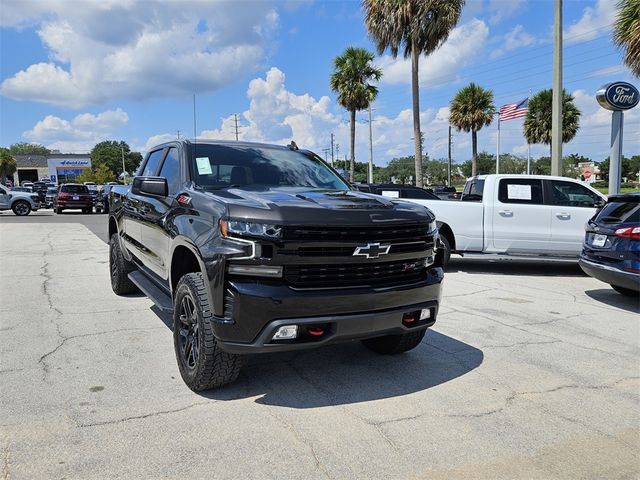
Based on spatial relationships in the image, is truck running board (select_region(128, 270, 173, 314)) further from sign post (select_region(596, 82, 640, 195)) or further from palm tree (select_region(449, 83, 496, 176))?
palm tree (select_region(449, 83, 496, 176))

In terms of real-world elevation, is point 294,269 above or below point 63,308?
above

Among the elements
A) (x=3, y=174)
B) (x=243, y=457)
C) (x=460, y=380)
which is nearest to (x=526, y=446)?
(x=460, y=380)

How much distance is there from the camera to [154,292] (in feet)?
15.5

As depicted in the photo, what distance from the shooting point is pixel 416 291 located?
3.66 metres

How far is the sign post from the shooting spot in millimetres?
10867

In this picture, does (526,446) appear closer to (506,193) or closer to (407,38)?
(506,193)

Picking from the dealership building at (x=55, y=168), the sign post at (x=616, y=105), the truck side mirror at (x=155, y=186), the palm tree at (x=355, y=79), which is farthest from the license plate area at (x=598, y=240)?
the dealership building at (x=55, y=168)

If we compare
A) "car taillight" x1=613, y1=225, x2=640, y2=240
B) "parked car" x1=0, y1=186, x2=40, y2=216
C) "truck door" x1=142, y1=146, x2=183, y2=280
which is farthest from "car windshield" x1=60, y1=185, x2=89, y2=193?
Result: "car taillight" x1=613, y1=225, x2=640, y2=240

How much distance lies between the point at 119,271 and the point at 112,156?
126586mm

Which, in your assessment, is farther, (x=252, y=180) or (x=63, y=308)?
(x=63, y=308)

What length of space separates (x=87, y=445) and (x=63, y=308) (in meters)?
3.76

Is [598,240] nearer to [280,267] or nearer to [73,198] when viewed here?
[280,267]

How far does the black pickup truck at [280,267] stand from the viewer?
3174 millimetres

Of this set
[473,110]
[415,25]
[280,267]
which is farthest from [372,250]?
[473,110]
